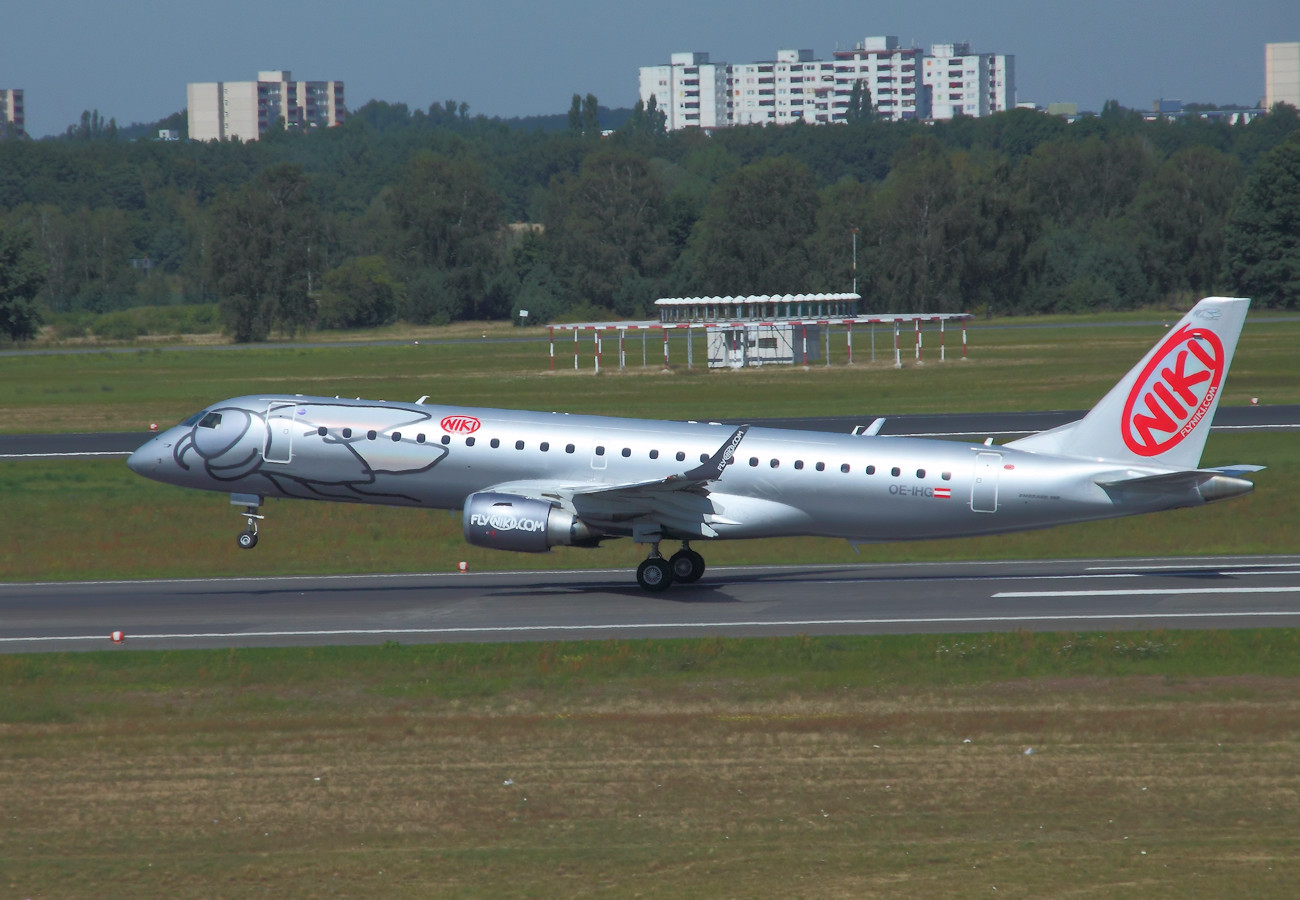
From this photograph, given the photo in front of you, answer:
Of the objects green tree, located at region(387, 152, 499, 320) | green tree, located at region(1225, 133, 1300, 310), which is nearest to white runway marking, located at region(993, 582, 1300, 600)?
green tree, located at region(1225, 133, 1300, 310)

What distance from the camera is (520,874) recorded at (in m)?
15.3

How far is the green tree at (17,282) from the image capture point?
13200cm

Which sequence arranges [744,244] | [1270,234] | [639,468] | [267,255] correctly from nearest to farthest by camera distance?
[639,468]
[1270,234]
[267,255]
[744,244]

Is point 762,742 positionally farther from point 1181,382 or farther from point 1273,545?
point 1273,545

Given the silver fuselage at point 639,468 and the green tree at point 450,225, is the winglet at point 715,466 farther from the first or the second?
the green tree at point 450,225

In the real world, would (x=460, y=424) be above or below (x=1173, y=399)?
below

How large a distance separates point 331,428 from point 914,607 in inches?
540

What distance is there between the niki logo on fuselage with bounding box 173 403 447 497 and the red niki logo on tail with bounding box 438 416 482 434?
0.40 metres

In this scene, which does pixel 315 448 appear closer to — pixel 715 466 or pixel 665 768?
pixel 715 466

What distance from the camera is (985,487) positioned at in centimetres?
3042

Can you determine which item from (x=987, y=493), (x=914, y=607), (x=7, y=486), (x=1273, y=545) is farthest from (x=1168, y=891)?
(x=7, y=486)

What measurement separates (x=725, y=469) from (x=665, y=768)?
12987 millimetres

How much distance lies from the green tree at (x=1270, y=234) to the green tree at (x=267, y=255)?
327ft

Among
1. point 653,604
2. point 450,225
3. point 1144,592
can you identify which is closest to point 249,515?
point 653,604
